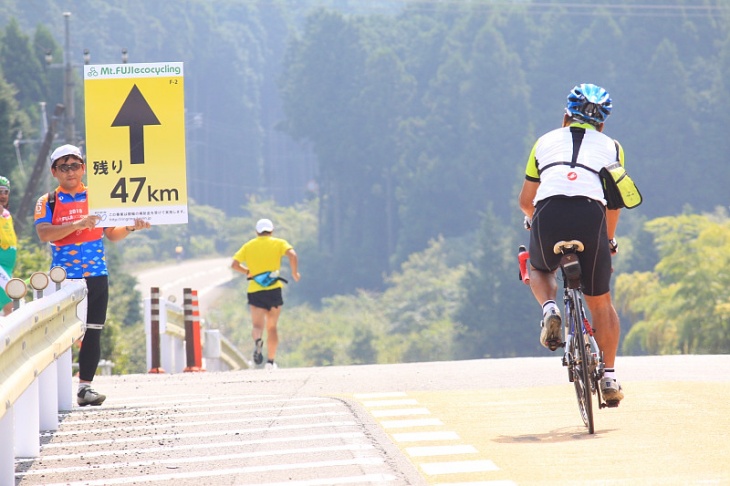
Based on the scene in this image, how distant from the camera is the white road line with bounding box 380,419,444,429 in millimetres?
9537

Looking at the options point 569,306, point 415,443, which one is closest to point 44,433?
point 415,443

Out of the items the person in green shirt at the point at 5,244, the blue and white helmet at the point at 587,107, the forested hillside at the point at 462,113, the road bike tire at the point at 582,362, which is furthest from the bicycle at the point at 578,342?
the forested hillside at the point at 462,113

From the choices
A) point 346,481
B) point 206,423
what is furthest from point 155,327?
point 346,481

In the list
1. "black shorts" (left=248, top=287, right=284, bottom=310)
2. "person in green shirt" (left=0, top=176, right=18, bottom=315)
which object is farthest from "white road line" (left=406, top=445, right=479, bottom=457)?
"black shorts" (left=248, top=287, right=284, bottom=310)

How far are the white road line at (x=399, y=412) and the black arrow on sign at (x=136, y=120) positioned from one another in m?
2.76

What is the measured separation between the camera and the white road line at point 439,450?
27.1 feet

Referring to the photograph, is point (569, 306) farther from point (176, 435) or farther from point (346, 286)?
point (346, 286)

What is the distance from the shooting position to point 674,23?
153375 millimetres

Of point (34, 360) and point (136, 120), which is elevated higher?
point (136, 120)

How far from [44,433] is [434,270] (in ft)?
381

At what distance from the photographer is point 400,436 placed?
899 centimetres

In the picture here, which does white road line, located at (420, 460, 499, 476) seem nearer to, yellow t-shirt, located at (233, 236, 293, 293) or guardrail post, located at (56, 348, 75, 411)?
guardrail post, located at (56, 348, 75, 411)

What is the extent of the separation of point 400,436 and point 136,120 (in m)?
3.93

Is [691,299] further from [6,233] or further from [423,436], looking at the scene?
[423,436]
